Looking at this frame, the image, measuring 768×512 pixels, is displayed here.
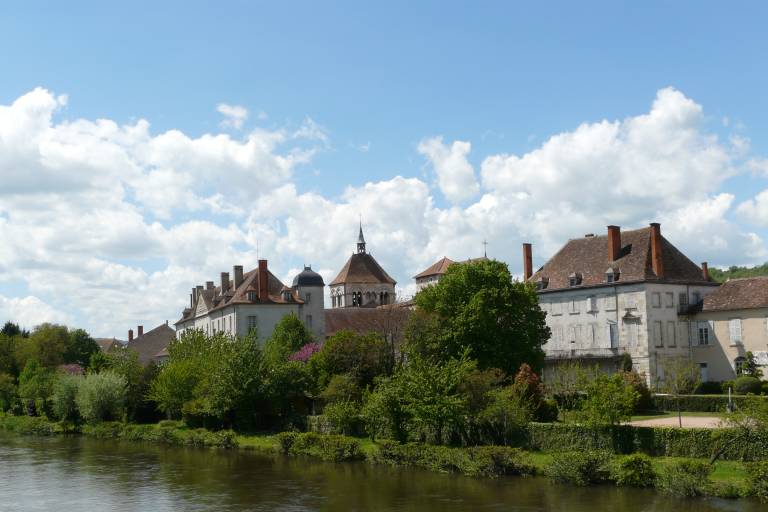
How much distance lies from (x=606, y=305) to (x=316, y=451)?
26.0 meters

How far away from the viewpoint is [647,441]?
29.1 meters

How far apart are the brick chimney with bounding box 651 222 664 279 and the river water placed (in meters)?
27.7

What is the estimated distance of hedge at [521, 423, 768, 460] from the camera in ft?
87.9

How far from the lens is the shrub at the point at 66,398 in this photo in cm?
5753

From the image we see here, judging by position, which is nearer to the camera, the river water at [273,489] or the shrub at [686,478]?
the shrub at [686,478]

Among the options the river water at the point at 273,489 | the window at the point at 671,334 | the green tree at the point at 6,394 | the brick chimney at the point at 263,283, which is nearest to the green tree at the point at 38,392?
the green tree at the point at 6,394

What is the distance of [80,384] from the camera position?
5600 cm

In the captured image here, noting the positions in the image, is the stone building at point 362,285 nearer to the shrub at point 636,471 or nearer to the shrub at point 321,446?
the shrub at point 321,446

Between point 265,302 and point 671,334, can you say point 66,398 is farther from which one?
point 671,334

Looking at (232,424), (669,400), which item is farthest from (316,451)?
(669,400)

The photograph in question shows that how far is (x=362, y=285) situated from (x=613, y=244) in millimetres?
58513

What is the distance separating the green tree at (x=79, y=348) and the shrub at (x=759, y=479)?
74051 millimetres

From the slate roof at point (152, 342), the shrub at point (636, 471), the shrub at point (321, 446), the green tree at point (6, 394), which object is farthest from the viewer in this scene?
the slate roof at point (152, 342)

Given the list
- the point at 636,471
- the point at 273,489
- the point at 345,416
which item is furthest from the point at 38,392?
the point at 636,471
